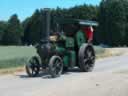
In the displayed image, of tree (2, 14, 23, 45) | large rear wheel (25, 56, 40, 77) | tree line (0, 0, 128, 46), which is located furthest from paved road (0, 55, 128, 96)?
tree (2, 14, 23, 45)

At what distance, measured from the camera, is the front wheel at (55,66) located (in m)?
19.4

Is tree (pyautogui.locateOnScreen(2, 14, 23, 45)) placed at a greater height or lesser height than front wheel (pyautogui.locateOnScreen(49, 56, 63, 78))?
lesser

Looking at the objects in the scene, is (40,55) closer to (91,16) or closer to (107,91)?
(107,91)

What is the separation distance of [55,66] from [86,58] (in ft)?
9.10

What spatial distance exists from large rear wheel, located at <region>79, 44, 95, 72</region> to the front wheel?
5.50 feet

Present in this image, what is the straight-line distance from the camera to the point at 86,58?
2208 centimetres

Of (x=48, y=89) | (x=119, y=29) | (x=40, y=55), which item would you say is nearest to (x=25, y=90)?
(x=48, y=89)

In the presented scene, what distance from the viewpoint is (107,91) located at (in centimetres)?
1471

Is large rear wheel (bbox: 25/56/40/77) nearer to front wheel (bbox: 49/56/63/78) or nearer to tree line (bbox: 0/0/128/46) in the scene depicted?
front wheel (bbox: 49/56/63/78)

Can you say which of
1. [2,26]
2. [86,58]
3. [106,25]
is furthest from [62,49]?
[2,26]

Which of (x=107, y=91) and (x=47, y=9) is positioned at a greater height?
(x=47, y=9)

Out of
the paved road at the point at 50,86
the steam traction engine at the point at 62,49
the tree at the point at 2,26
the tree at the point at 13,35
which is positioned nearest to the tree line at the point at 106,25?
the tree at the point at 13,35

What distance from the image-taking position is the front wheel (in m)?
19.4

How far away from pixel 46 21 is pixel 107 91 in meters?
6.66
